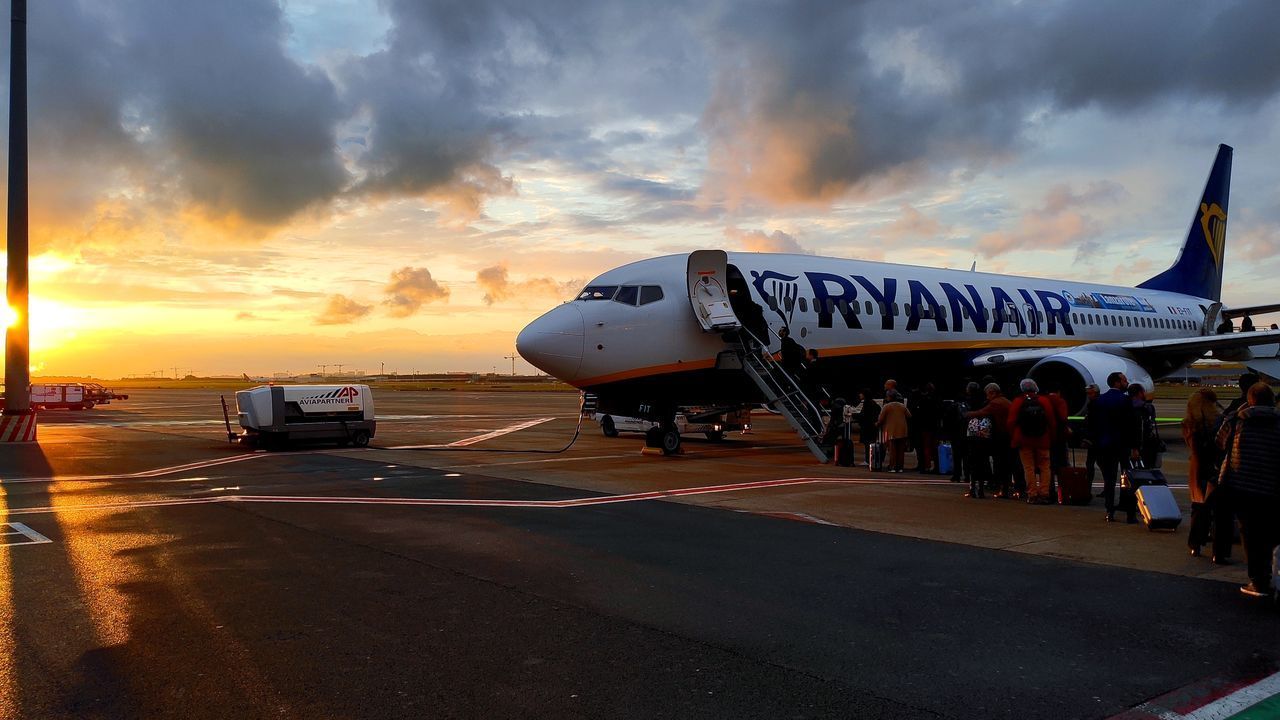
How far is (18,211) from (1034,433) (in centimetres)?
2692

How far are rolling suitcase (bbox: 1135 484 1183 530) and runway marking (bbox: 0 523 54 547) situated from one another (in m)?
11.4

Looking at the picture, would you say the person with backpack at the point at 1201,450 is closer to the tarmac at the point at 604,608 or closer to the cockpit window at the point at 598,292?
the tarmac at the point at 604,608

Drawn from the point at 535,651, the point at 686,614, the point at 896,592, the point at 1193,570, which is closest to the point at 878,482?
the point at 1193,570

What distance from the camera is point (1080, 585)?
698 centimetres

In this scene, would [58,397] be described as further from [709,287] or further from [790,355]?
[790,355]

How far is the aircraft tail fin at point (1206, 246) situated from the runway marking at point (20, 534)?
1322 inches

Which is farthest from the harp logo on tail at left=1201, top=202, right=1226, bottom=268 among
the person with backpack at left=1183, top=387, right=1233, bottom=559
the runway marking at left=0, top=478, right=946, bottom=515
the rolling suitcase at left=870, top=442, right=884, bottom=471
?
the runway marking at left=0, top=478, right=946, bottom=515

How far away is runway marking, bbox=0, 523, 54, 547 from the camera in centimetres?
857

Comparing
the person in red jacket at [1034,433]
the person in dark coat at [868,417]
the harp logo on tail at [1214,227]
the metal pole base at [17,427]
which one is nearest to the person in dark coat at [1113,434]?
the person in red jacket at [1034,433]

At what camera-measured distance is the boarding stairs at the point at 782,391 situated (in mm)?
17453

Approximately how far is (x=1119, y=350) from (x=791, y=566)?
17.5 metres

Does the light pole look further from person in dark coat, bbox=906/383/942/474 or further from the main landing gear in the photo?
person in dark coat, bbox=906/383/942/474

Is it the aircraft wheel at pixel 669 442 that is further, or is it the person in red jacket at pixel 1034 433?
the aircraft wheel at pixel 669 442

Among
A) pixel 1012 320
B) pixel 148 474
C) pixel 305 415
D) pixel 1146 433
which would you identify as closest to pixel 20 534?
pixel 148 474
